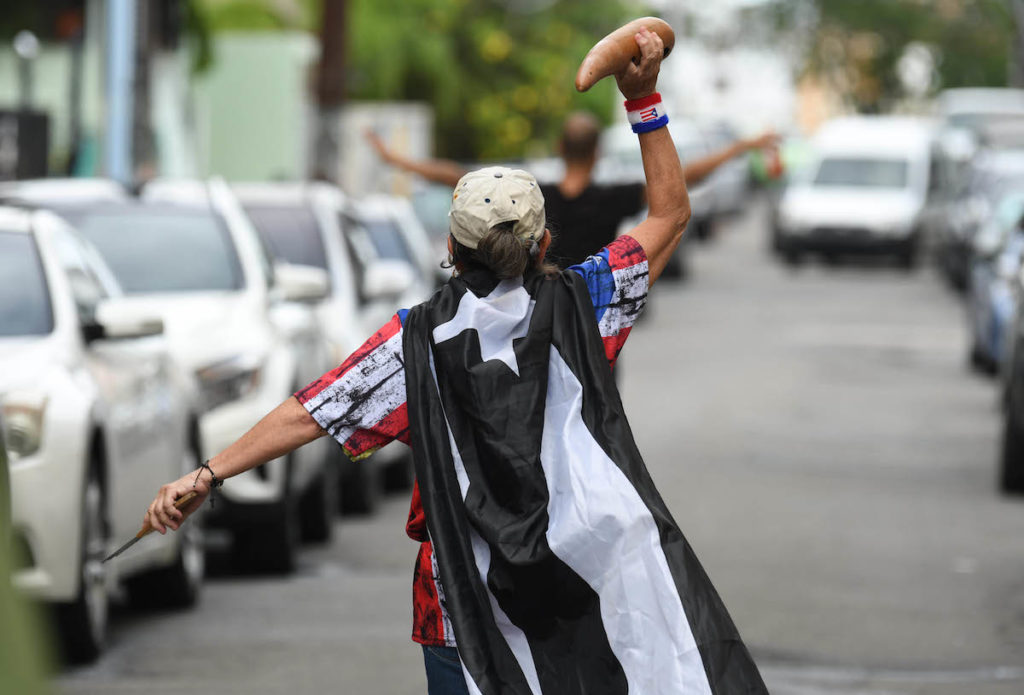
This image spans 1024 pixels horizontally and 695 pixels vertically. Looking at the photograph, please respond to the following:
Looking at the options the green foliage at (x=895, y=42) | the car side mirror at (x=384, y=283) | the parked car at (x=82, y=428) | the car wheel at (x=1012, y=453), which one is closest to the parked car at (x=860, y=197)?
the car wheel at (x=1012, y=453)

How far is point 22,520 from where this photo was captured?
7.34m

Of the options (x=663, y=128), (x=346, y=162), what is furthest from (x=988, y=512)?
(x=346, y=162)

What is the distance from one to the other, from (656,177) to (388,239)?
1278cm

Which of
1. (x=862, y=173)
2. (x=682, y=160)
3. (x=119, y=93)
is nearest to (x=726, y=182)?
(x=682, y=160)

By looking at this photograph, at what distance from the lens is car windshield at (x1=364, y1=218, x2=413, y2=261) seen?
56.1 feet

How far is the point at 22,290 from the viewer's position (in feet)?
26.7

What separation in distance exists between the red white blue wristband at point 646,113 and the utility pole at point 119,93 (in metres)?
15.1

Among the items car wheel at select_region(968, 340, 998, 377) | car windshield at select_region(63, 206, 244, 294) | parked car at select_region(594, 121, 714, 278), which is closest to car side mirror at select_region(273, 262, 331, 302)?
car windshield at select_region(63, 206, 244, 294)

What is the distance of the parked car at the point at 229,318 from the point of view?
10.1 metres

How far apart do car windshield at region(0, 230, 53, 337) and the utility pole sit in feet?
36.1

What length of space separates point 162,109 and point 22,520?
986 inches

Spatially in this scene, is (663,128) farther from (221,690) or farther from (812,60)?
(812,60)

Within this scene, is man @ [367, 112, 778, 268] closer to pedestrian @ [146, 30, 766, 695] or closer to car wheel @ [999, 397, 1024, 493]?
pedestrian @ [146, 30, 766, 695]

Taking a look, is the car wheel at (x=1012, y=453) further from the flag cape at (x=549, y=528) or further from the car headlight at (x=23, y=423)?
the flag cape at (x=549, y=528)
